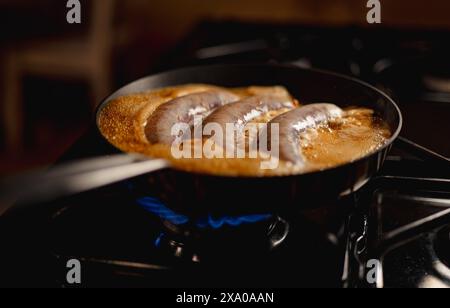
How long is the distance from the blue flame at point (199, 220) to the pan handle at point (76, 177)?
15cm

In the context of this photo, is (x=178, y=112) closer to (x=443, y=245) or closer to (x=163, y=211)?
(x=163, y=211)

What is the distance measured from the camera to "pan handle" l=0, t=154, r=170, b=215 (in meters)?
0.63

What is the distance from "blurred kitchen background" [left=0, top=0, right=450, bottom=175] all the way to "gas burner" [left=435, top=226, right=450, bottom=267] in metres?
1.23

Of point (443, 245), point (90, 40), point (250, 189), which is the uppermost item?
point (90, 40)

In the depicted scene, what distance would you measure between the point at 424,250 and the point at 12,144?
2.74 meters

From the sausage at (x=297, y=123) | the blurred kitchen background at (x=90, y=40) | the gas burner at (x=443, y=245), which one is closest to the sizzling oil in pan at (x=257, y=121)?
the sausage at (x=297, y=123)

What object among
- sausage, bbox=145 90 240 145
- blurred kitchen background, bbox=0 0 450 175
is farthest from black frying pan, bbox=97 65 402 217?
Answer: blurred kitchen background, bbox=0 0 450 175

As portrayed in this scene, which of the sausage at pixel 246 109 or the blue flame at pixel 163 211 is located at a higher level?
the sausage at pixel 246 109

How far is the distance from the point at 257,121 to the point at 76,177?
0.47m

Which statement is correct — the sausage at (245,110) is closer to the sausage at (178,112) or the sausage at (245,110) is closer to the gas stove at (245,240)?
the sausage at (178,112)

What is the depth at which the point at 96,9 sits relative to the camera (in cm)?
278

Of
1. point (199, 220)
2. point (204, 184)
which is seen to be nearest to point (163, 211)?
point (199, 220)

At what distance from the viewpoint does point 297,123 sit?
3.18 feet

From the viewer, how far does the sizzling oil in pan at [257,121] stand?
83 centimetres
